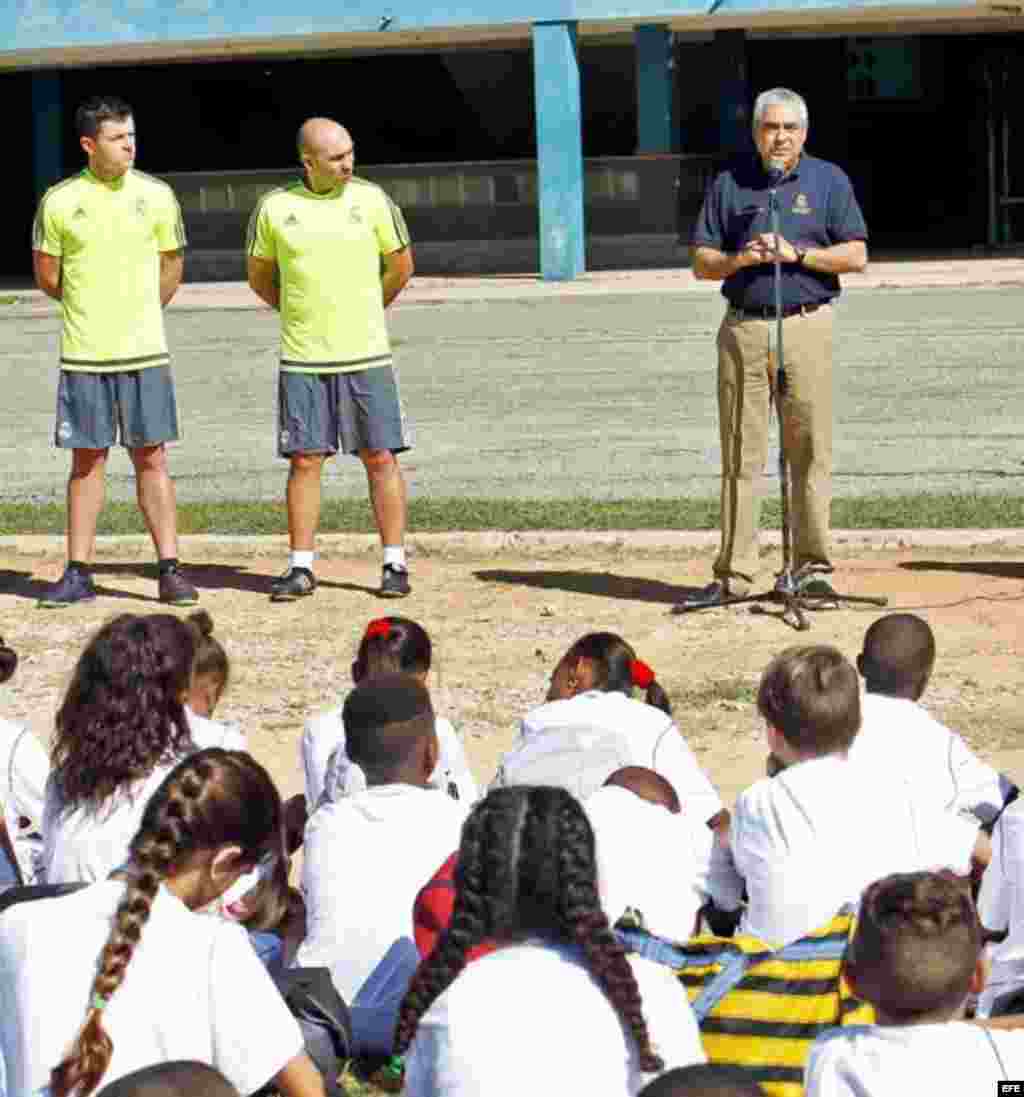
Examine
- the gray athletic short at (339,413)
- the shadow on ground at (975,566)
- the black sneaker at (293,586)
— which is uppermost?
the gray athletic short at (339,413)

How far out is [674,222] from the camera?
32062 mm

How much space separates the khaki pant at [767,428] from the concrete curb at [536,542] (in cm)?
98

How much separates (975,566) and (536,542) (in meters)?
2.03

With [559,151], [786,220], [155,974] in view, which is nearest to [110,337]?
[786,220]

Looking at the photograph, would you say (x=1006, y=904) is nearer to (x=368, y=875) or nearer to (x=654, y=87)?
(x=368, y=875)

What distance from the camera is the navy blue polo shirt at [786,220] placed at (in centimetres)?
941

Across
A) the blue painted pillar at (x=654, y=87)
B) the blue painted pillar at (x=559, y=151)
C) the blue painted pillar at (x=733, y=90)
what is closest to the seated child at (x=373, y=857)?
the blue painted pillar at (x=559, y=151)

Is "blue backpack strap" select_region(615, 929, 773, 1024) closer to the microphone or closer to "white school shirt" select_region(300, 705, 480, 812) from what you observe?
"white school shirt" select_region(300, 705, 480, 812)

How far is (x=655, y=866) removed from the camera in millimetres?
4953

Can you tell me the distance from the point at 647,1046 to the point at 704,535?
7.39 meters

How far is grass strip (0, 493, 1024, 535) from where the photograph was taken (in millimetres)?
11383

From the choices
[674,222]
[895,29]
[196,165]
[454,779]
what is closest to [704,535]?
[454,779]

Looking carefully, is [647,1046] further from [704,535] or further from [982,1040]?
[704,535]

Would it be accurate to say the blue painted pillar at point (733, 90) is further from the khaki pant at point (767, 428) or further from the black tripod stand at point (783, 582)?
the black tripod stand at point (783, 582)
